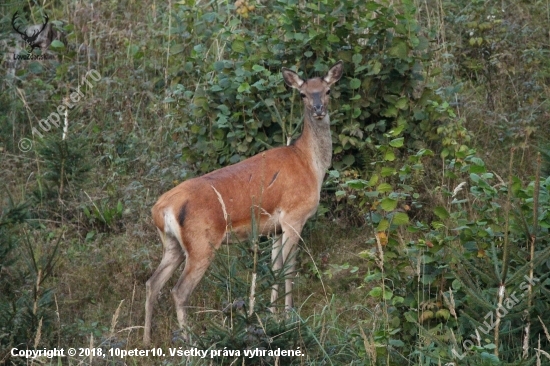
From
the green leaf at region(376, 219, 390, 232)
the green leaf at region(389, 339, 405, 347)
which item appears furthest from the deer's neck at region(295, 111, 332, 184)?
the green leaf at region(389, 339, 405, 347)

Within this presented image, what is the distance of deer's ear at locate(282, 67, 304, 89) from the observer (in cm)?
922

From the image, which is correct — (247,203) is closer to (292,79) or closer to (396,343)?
(292,79)

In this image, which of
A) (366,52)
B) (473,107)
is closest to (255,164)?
(366,52)

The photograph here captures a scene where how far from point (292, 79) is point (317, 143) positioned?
25.3 inches

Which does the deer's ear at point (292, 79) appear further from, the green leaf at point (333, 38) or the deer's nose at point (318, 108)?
the green leaf at point (333, 38)

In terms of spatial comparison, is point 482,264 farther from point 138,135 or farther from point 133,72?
point 133,72

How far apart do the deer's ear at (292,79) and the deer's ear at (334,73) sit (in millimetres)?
236

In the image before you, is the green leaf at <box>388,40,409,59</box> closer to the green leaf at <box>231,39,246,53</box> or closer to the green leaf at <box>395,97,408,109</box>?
the green leaf at <box>395,97,408,109</box>

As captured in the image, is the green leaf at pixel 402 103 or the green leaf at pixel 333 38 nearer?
the green leaf at pixel 333 38

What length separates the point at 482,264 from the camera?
21.3 feet

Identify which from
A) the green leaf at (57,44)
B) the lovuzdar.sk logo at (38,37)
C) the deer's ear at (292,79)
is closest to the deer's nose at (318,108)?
the deer's ear at (292,79)

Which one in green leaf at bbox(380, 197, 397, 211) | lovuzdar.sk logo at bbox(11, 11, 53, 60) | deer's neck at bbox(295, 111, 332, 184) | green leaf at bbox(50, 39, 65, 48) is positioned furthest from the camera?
lovuzdar.sk logo at bbox(11, 11, 53, 60)

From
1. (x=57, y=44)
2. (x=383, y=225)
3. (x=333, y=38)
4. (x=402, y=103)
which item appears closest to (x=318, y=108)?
(x=333, y=38)

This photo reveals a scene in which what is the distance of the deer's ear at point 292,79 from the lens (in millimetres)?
9219
